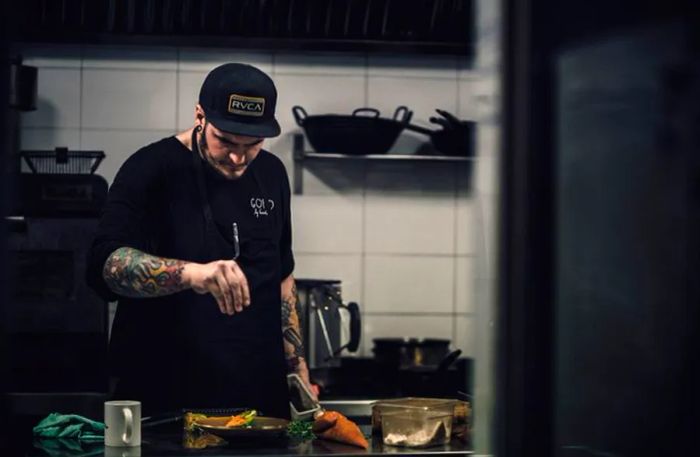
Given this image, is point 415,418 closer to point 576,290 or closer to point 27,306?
point 576,290

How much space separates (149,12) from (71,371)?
1243mm

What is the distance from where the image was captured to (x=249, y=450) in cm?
218

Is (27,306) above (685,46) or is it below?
below

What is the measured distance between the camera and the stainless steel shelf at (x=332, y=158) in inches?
157

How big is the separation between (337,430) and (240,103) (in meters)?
0.95

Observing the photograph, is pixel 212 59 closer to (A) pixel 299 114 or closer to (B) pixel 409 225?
(A) pixel 299 114

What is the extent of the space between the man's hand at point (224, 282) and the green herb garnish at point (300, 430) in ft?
1.18

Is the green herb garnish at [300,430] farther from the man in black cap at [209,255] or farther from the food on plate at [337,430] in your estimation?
the man in black cap at [209,255]

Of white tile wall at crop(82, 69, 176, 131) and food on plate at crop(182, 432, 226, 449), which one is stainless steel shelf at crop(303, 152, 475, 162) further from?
food on plate at crop(182, 432, 226, 449)

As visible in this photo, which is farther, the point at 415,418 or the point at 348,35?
the point at 348,35

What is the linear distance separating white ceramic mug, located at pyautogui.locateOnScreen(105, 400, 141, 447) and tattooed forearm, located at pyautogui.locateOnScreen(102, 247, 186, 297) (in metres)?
0.56

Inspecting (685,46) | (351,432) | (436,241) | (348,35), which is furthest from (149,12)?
(685,46)

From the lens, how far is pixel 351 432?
2.27m

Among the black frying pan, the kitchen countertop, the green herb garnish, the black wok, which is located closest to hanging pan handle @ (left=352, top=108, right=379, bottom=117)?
the black wok
